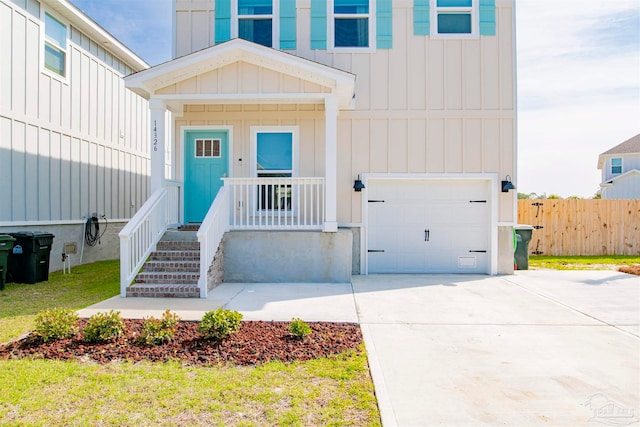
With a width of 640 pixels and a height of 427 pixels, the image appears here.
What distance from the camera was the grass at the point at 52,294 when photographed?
16.8 feet

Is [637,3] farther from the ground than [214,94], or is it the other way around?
[637,3]

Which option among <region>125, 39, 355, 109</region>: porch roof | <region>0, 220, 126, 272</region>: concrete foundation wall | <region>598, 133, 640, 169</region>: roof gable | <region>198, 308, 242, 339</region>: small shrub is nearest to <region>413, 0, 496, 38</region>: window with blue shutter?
<region>125, 39, 355, 109</region>: porch roof

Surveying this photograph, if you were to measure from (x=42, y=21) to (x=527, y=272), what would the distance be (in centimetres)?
1245

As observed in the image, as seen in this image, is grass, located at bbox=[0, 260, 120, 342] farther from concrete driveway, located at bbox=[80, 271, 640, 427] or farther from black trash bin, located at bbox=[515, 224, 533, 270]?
black trash bin, located at bbox=[515, 224, 533, 270]

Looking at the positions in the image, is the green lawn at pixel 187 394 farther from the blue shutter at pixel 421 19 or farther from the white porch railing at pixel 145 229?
the blue shutter at pixel 421 19

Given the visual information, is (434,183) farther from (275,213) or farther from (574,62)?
(574,62)

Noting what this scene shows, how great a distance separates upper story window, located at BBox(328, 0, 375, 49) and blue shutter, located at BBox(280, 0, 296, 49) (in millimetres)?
819

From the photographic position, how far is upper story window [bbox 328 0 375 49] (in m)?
9.29

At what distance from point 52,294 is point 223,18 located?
6.64 meters

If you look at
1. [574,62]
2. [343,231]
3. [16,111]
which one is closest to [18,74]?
[16,111]

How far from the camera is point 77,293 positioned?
7.04m

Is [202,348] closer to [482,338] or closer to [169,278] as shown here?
[482,338]

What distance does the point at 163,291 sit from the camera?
6.65 meters

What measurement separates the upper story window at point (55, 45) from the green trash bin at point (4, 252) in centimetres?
437
